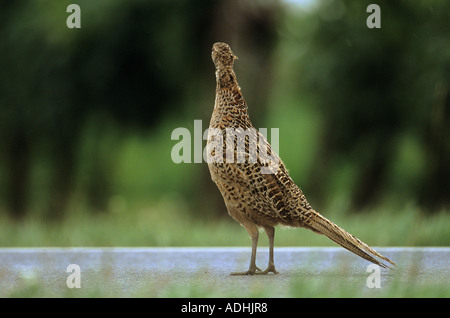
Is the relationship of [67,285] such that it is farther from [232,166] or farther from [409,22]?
[409,22]

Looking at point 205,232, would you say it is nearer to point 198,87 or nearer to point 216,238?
point 216,238

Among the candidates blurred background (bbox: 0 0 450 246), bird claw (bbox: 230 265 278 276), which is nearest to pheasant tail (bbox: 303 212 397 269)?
bird claw (bbox: 230 265 278 276)

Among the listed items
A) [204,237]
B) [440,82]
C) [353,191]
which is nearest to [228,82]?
[204,237]

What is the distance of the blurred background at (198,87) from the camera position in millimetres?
11000

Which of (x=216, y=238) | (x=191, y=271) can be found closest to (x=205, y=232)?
(x=216, y=238)

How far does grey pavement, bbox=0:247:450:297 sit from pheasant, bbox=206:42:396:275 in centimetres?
36

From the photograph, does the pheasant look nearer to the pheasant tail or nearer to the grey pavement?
the pheasant tail

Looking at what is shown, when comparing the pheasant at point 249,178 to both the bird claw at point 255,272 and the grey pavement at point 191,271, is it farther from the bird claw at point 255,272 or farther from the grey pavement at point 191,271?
the grey pavement at point 191,271

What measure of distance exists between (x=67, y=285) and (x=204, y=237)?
312 centimetres

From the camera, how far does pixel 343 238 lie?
573cm

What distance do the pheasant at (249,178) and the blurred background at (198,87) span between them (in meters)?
3.85

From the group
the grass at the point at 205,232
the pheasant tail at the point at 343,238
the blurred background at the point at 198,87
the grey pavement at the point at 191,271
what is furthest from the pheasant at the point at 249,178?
the blurred background at the point at 198,87

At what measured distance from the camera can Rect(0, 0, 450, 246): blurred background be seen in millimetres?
11000

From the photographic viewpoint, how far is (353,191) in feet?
43.1
